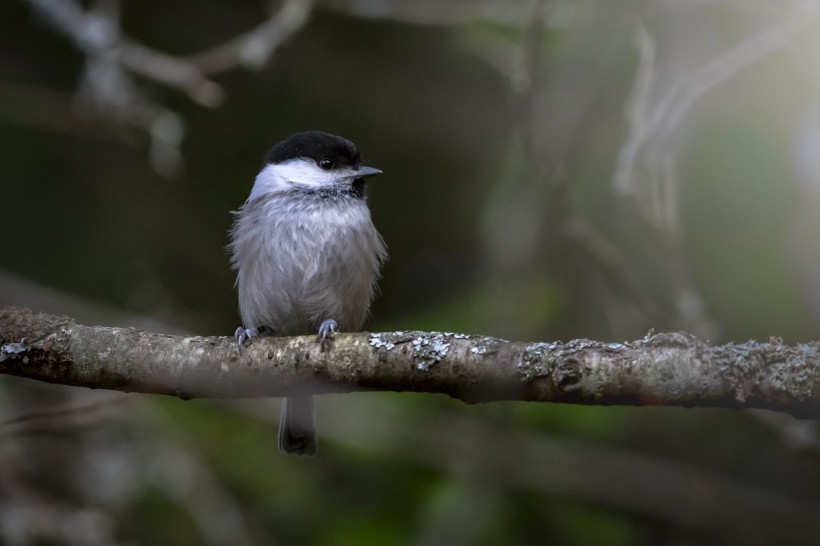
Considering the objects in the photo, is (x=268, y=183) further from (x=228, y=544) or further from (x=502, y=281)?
(x=228, y=544)

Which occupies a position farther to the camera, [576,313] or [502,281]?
[576,313]

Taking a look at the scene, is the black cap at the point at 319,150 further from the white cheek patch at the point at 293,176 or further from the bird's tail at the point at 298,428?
the bird's tail at the point at 298,428

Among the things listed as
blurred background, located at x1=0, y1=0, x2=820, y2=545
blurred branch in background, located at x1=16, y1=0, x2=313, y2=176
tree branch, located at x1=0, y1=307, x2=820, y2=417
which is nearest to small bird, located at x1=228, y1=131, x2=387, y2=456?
blurred background, located at x1=0, y1=0, x2=820, y2=545

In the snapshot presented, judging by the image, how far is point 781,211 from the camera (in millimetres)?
3711

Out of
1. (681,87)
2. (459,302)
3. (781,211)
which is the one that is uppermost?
(681,87)

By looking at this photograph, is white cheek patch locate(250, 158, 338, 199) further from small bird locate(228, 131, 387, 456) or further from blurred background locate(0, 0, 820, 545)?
blurred background locate(0, 0, 820, 545)

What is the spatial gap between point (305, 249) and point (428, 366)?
1.35 metres

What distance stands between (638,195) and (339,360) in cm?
180

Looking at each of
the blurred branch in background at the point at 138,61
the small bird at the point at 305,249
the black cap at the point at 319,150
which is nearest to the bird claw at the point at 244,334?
the small bird at the point at 305,249

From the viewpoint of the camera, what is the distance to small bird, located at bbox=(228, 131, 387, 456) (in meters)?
3.55

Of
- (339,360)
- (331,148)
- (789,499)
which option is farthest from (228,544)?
(789,499)

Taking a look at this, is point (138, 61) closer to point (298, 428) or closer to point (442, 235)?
point (442, 235)

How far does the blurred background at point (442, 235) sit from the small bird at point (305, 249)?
48 centimetres

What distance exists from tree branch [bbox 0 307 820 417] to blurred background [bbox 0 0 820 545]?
64 cm
